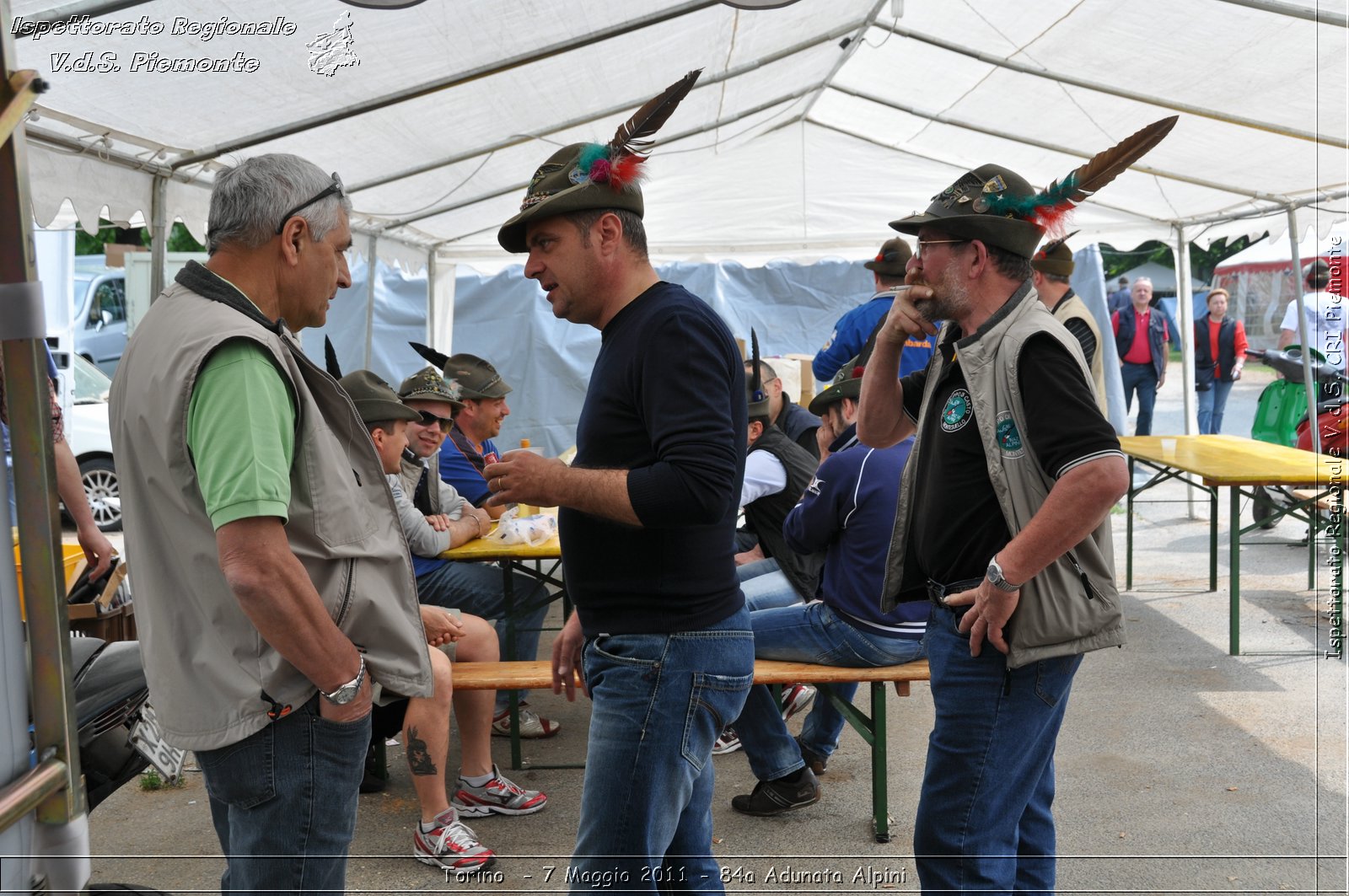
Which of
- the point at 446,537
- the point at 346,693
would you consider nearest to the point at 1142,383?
the point at 446,537

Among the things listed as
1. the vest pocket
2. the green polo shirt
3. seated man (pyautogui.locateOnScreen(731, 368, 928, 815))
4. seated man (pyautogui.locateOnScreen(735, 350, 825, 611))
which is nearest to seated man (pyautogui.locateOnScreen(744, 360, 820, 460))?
seated man (pyautogui.locateOnScreen(735, 350, 825, 611))

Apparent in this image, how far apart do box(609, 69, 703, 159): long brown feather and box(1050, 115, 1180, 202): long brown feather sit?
34.3 inches

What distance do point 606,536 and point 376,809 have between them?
2.57m

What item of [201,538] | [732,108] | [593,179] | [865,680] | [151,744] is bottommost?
[865,680]

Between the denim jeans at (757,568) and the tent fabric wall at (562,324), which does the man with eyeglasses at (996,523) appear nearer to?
the denim jeans at (757,568)

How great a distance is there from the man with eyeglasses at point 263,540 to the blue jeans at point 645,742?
359mm

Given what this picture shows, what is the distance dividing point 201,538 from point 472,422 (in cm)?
381

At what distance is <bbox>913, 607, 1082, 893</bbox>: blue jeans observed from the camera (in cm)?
221

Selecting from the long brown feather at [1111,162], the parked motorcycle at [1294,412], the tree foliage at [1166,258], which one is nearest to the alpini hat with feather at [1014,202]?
the long brown feather at [1111,162]

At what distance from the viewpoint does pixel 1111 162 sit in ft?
7.80

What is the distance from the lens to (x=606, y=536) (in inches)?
79.8

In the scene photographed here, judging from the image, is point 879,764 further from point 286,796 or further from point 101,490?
point 101,490

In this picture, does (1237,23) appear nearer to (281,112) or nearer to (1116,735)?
(1116,735)

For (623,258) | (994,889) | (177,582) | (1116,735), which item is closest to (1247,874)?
(1116,735)
